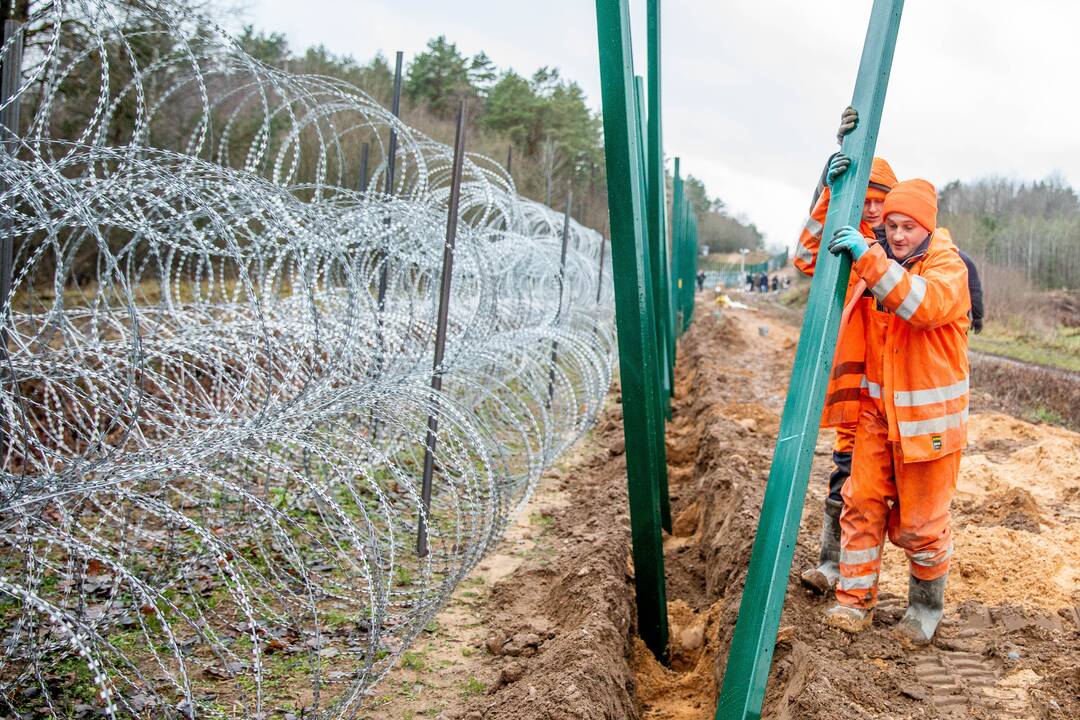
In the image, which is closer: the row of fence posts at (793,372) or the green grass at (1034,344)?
the row of fence posts at (793,372)

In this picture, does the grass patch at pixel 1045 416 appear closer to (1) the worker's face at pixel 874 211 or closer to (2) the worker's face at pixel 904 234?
(1) the worker's face at pixel 874 211

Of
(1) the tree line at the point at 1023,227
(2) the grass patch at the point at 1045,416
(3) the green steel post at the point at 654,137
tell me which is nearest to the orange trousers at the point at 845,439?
(3) the green steel post at the point at 654,137

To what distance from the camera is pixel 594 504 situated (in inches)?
256

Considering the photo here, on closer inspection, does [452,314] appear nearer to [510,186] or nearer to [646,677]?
[510,186]

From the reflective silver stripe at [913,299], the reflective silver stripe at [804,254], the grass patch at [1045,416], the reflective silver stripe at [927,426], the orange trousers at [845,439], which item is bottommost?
the grass patch at [1045,416]

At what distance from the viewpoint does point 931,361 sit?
358 centimetres

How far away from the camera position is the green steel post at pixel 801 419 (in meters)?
2.70

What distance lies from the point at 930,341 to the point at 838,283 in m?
0.92

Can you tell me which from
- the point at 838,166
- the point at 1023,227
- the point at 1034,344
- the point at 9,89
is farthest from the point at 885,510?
the point at 1023,227

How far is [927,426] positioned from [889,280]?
65 centimetres

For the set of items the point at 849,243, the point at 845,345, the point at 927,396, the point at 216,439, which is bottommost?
the point at 216,439

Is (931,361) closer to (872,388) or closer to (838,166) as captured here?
(872,388)

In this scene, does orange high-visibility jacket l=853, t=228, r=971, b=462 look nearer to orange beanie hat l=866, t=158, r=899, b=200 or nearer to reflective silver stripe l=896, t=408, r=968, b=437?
reflective silver stripe l=896, t=408, r=968, b=437

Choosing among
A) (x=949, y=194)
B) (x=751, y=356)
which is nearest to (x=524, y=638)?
(x=751, y=356)
